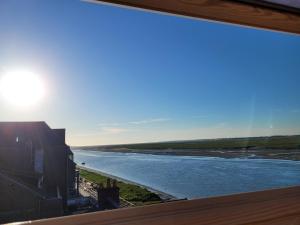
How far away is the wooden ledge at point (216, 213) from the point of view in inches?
26.4

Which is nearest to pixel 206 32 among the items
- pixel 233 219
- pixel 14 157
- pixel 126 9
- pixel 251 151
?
pixel 126 9

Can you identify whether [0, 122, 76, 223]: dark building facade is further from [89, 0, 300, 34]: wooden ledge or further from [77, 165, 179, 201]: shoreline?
[89, 0, 300, 34]: wooden ledge

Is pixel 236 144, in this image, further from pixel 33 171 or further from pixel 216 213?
pixel 33 171

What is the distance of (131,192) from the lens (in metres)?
0.89

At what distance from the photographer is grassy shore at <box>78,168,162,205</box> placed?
2.73 ft

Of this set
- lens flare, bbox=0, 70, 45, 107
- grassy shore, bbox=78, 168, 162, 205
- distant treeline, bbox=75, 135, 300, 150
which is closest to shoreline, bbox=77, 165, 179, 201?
grassy shore, bbox=78, 168, 162, 205

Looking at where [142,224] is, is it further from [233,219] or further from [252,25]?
[252,25]

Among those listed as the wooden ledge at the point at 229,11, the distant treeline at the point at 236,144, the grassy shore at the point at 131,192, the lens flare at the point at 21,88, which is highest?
the wooden ledge at the point at 229,11

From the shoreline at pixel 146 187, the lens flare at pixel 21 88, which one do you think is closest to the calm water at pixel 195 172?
the shoreline at pixel 146 187

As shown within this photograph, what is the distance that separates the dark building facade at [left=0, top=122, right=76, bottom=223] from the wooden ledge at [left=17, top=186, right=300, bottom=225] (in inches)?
4.7

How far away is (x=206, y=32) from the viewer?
3.52 feet

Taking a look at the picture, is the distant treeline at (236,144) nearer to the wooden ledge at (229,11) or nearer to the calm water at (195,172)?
the calm water at (195,172)

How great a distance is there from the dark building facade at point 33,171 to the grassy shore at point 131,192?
6 centimetres

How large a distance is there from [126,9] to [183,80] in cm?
31
